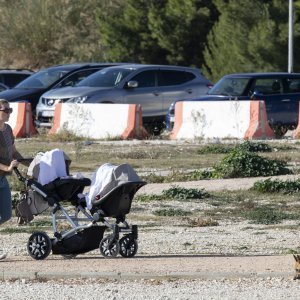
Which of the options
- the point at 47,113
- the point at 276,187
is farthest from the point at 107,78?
the point at 276,187

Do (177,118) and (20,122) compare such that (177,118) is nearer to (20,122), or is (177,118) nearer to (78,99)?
(78,99)

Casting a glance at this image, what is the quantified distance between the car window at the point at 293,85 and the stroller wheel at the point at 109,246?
18.0m

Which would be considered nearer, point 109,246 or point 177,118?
point 109,246

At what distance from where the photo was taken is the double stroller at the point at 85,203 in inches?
436

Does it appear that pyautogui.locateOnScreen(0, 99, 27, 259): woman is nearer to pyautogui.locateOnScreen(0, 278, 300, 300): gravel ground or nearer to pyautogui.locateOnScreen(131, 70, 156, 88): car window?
pyautogui.locateOnScreen(0, 278, 300, 300): gravel ground

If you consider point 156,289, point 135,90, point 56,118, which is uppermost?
point 135,90

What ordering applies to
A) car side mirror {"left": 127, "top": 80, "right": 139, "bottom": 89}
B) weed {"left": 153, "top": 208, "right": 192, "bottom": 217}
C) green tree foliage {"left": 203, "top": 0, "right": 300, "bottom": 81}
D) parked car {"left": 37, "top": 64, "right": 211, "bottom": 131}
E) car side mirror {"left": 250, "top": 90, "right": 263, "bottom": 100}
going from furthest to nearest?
green tree foliage {"left": 203, "top": 0, "right": 300, "bottom": 81} → parked car {"left": 37, "top": 64, "right": 211, "bottom": 131} → car side mirror {"left": 127, "top": 80, "right": 139, "bottom": 89} → car side mirror {"left": 250, "top": 90, "right": 263, "bottom": 100} → weed {"left": 153, "top": 208, "right": 192, "bottom": 217}

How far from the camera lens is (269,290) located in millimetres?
9688

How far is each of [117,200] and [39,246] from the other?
36.4 inches

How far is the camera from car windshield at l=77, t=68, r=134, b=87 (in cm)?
2997

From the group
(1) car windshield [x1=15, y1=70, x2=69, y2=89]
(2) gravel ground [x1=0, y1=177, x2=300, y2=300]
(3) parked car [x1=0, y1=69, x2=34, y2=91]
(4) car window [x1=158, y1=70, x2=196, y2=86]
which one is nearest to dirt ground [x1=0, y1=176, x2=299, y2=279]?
(2) gravel ground [x1=0, y1=177, x2=300, y2=300]

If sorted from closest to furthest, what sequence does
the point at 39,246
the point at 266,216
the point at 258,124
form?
the point at 39,246 → the point at 266,216 → the point at 258,124

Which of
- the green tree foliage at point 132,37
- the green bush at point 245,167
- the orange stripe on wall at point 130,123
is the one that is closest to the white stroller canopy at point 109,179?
the green bush at point 245,167

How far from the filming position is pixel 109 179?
1106cm
